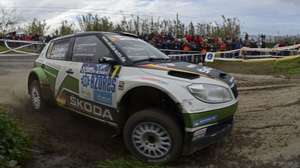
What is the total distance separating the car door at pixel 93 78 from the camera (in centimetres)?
572

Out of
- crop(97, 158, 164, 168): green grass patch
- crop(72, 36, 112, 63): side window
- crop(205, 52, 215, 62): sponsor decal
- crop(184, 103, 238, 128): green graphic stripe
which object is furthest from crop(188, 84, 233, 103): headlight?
crop(205, 52, 215, 62): sponsor decal

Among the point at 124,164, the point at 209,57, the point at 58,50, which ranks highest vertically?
the point at 58,50

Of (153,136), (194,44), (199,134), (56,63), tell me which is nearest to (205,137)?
(199,134)

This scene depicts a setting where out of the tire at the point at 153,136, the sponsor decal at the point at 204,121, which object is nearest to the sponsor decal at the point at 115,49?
the tire at the point at 153,136

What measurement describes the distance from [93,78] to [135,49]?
0.80m

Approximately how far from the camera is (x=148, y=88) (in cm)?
536

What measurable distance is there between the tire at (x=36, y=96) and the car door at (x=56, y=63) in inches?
18.2

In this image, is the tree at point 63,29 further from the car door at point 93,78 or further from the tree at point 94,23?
the car door at point 93,78

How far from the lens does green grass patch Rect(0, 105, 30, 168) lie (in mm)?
4628

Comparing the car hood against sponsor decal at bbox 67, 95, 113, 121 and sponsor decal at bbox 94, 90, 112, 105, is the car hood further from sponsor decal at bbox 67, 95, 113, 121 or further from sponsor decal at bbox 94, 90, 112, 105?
sponsor decal at bbox 67, 95, 113, 121

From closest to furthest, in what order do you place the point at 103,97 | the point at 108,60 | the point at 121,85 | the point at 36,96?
the point at 121,85 → the point at 108,60 → the point at 103,97 → the point at 36,96

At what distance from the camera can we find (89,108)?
20.0ft

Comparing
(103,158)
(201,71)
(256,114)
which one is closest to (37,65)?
(103,158)

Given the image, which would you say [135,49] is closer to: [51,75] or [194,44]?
[51,75]
